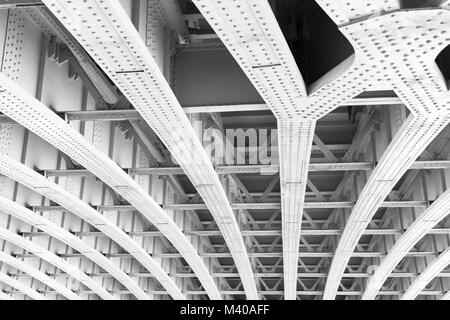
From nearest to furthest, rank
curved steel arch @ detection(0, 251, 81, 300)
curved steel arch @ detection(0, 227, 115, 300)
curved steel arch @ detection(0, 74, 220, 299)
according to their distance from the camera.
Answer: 1. curved steel arch @ detection(0, 74, 220, 299)
2. curved steel arch @ detection(0, 227, 115, 300)
3. curved steel arch @ detection(0, 251, 81, 300)

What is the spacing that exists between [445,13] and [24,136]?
30.2 feet

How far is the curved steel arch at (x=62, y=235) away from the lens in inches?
602

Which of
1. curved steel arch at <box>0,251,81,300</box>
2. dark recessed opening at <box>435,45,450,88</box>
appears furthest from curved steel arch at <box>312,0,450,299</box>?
curved steel arch at <box>0,251,81,300</box>

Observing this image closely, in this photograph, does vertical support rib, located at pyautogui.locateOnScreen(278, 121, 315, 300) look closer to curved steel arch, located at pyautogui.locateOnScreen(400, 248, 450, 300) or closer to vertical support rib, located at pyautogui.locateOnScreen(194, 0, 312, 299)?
vertical support rib, located at pyautogui.locateOnScreen(194, 0, 312, 299)

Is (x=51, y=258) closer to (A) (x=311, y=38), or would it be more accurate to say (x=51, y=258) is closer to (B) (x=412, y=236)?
(B) (x=412, y=236)

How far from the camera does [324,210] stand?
21.1 m

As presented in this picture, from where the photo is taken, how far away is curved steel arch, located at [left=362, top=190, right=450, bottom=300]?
49.3ft

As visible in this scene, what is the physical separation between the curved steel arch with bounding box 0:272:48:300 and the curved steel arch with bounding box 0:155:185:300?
6457 mm

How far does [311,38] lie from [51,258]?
15483mm

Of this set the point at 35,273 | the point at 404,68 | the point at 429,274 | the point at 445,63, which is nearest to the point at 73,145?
the point at 404,68

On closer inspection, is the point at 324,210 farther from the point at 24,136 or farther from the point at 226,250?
the point at 24,136

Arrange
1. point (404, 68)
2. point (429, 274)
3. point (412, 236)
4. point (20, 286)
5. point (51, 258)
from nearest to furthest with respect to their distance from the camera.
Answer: point (404, 68)
point (412, 236)
point (51, 258)
point (429, 274)
point (20, 286)

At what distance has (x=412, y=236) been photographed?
1814 centimetres
